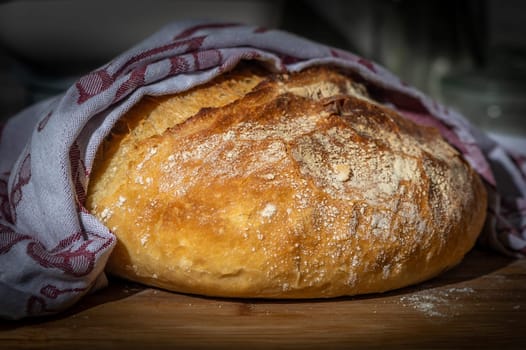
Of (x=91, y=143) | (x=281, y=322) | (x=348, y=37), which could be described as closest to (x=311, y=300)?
(x=281, y=322)

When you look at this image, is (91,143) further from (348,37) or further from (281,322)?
(348,37)

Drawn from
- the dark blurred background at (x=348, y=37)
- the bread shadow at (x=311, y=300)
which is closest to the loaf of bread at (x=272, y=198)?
the bread shadow at (x=311, y=300)

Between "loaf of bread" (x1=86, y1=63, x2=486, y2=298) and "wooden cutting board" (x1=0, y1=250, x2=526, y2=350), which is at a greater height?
"loaf of bread" (x1=86, y1=63, x2=486, y2=298)

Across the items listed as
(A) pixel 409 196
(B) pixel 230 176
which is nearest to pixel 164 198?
(B) pixel 230 176

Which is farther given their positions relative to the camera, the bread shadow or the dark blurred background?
the dark blurred background

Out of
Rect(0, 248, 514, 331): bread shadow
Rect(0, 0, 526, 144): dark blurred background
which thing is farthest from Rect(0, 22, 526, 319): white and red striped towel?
Rect(0, 0, 526, 144): dark blurred background

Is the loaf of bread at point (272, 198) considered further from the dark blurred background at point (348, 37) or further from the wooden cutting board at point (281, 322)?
the dark blurred background at point (348, 37)

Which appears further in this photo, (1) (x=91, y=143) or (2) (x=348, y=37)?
(2) (x=348, y=37)

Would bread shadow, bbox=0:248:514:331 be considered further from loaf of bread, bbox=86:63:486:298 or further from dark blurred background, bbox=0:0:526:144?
dark blurred background, bbox=0:0:526:144
